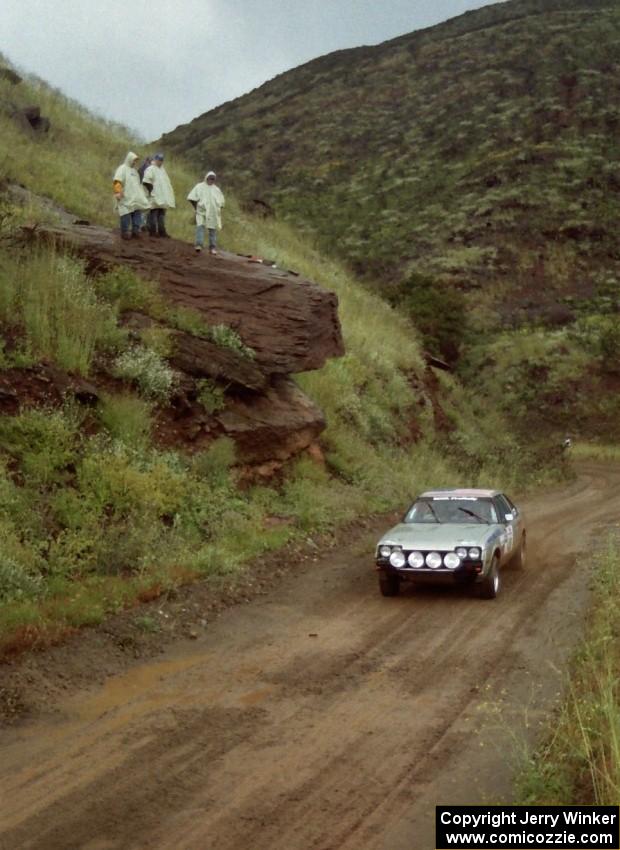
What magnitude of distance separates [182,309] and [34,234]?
110 inches

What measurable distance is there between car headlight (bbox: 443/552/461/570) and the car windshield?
61.2 inches

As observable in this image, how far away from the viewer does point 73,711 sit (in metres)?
6.84

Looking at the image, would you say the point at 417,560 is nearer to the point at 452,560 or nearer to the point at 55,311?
the point at 452,560

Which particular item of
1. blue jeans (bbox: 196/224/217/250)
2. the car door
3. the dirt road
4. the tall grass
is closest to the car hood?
the car door

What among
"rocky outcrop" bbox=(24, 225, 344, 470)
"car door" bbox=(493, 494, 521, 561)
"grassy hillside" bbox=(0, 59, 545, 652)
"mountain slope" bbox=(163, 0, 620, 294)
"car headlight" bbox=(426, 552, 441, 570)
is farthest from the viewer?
"mountain slope" bbox=(163, 0, 620, 294)

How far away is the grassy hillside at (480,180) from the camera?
38.4 meters

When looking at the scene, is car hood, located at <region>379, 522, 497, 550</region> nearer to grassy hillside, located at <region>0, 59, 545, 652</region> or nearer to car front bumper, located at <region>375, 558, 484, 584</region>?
car front bumper, located at <region>375, 558, 484, 584</region>

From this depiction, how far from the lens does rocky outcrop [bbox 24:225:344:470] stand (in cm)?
1468

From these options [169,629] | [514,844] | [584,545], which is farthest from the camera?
[584,545]

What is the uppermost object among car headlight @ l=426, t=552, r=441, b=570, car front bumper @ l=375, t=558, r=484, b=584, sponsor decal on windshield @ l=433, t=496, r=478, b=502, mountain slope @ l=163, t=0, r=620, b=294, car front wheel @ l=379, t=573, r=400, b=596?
mountain slope @ l=163, t=0, r=620, b=294

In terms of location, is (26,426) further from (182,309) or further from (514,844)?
(514,844)

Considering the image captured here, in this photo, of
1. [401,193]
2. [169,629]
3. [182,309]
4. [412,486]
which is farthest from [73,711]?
[401,193]

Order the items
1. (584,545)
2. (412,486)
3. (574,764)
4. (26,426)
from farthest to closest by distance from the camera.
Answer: (412,486) < (584,545) < (26,426) < (574,764)

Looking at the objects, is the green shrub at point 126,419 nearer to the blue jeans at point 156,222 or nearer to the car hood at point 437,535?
the car hood at point 437,535
